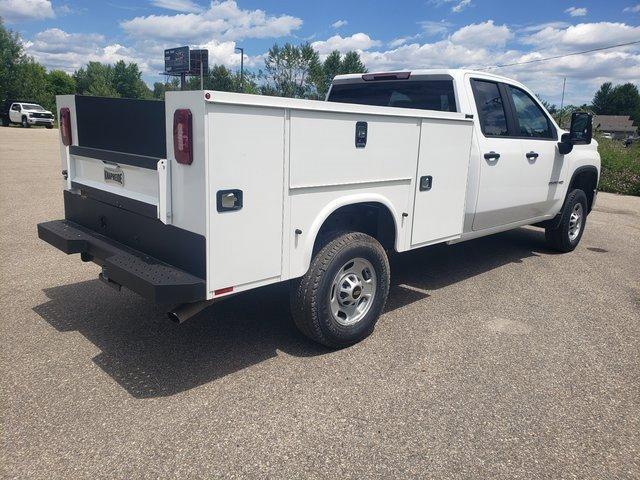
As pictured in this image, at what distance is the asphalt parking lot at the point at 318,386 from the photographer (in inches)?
107

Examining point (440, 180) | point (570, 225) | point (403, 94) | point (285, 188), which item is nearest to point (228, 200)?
point (285, 188)

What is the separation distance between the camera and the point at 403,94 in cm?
538

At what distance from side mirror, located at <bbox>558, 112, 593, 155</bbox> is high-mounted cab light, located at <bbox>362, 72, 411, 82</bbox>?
2183mm

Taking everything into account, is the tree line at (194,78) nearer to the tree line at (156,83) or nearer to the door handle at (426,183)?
the tree line at (156,83)

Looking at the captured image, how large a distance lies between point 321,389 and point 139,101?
2207 mm

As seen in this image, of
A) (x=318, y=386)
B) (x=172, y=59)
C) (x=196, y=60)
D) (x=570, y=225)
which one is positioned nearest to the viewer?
(x=318, y=386)

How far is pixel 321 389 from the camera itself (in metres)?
3.39

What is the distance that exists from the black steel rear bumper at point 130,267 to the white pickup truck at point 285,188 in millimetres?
12

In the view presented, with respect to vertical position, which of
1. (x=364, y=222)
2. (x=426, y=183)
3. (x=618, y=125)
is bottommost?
(x=364, y=222)

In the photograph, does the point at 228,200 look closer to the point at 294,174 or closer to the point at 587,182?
the point at 294,174

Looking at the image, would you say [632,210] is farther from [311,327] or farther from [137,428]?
[137,428]

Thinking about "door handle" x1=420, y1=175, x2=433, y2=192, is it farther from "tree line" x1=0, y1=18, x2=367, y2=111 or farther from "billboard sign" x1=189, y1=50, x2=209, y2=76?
"billboard sign" x1=189, y1=50, x2=209, y2=76

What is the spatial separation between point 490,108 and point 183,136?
3.47 meters

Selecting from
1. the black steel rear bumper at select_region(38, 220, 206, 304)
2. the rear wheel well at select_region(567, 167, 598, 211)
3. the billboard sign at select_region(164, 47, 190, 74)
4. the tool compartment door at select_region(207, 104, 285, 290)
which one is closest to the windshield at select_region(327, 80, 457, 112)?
the tool compartment door at select_region(207, 104, 285, 290)
